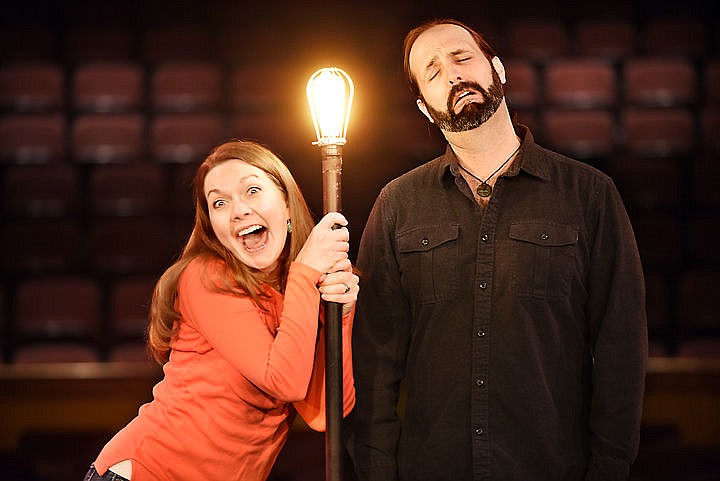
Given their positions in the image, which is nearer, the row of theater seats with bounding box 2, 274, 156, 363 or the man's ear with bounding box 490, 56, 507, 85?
the man's ear with bounding box 490, 56, 507, 85

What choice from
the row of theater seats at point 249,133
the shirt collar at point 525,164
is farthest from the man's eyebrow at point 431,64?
the row of theater seats at point 249,133

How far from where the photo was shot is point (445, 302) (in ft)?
3.47

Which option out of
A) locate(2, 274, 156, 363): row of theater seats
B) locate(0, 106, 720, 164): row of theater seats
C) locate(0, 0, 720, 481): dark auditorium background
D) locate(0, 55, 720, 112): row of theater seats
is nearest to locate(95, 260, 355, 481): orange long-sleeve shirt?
locate(0, 0, 720, 481): dark auditorium background

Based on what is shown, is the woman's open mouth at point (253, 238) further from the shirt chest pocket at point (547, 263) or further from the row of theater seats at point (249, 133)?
the row of theater seats at point (249, 133)

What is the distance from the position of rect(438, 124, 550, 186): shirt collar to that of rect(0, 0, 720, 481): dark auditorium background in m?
0.66

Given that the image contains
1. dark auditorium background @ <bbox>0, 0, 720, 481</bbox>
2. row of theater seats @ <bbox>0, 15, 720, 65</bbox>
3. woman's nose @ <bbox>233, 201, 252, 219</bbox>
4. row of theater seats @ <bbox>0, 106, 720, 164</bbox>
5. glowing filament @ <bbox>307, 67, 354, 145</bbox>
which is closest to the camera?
glowing filament @ <bbox>307, 67, 354, 145</bbox>

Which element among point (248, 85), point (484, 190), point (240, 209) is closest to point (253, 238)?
point (240, 209)

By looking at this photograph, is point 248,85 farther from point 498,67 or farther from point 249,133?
point 498,67

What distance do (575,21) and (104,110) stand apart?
1866 millimetres

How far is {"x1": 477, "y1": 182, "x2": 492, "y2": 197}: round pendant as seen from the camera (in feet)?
3.52

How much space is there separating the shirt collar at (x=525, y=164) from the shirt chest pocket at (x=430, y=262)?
70 mm

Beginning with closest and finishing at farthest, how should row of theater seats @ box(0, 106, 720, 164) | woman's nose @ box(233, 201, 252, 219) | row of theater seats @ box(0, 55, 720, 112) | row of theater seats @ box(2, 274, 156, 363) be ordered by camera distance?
1. woman's nose @ box(233, 201, 252, 219)
2. row of theater seats @ box(2, 274, 156, 363)
3. row of theater seats @ box(0, 106, 720, 164)
4. row of theater seats @ box(0, 55, 720, 112)

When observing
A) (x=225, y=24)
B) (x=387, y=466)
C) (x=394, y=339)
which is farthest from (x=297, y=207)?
(x=225, y=24)

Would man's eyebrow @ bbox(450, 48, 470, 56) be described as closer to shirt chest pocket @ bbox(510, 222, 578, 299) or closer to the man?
the man
